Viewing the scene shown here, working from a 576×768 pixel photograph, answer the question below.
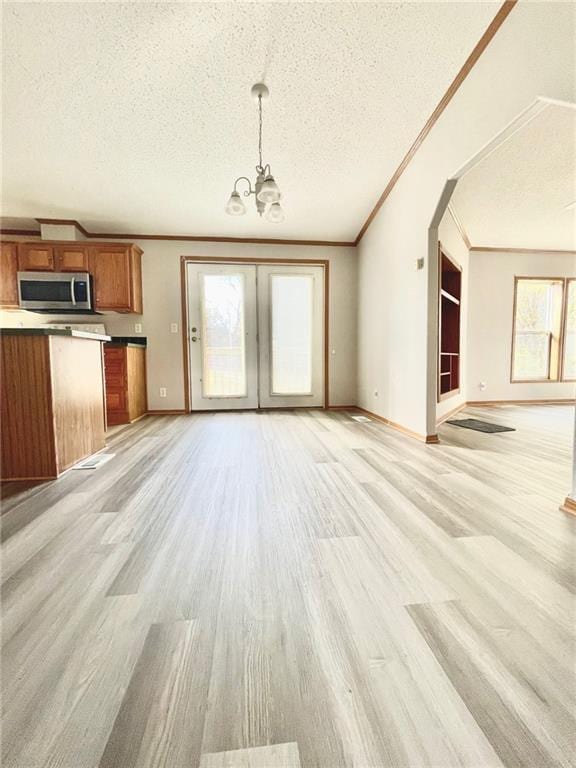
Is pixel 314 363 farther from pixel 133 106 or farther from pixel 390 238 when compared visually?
pixel 133 106

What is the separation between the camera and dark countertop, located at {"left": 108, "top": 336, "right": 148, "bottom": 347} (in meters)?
3.95

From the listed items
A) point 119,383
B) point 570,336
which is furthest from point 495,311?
point 119,383

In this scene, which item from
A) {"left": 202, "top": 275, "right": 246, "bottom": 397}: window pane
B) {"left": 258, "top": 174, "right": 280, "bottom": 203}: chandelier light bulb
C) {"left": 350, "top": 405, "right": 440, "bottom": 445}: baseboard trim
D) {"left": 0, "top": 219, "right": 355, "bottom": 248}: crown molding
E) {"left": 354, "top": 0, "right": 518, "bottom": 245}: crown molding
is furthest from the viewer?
{"left": 202, "top": 275, "right": 246, "bottom": 397}: window pane

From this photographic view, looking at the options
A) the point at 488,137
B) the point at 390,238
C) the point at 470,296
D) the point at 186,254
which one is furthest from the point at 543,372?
the point at 186,254

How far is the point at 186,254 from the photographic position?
4.62 metres

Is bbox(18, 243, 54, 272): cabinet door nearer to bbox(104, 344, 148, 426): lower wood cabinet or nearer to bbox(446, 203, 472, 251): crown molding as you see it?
bbox(104, 344, 148, 426): lower wood cabinet

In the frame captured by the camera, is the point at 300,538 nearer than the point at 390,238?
Yes

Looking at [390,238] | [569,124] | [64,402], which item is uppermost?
[569,124]

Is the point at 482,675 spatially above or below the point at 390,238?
below

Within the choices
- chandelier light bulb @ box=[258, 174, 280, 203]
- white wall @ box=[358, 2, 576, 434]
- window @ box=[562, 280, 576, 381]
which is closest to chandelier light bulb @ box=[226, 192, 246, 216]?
chandelier light bulb @ box=[258, 174, 280, 203]

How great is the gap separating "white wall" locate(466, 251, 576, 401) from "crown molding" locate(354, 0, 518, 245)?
2.42m

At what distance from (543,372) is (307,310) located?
4013 mm

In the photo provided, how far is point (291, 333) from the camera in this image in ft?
15.9

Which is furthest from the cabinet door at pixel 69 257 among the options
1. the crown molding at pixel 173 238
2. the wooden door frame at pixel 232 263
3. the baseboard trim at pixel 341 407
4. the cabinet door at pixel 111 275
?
the baseboard trim at pixel 341 407
